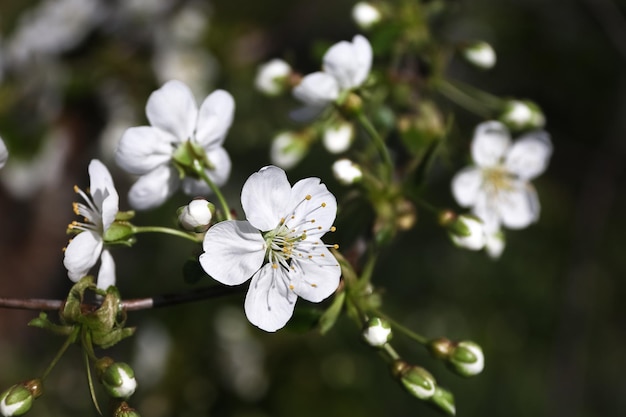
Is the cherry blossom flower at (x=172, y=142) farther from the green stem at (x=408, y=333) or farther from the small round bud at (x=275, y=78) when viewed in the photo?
the green stem at (x=408, y=333)

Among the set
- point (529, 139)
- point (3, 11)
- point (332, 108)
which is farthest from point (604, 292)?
point (3, 11)

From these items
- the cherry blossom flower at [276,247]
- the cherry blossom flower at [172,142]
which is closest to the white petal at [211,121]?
the cherry blossom flower at [172,142]

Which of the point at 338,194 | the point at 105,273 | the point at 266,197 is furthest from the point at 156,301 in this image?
the point at 338,194

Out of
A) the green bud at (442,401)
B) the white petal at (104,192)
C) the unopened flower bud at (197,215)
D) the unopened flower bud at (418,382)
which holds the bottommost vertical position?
the green bud at (442,401)

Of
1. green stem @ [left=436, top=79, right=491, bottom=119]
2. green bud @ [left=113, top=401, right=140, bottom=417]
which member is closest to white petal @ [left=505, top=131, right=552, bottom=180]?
green stem @ [left=436, top=79, right=491, bottom=119]

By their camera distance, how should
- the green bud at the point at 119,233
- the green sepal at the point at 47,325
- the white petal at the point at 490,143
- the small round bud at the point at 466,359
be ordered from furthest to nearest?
the white petal at the point at 490,143
the small round bud at the point at 466,359
the green bud at the point at 119,233
the green sepal at the point at 47,325

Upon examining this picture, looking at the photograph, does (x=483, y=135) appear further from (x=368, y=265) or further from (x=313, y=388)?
(x=313, y=388)

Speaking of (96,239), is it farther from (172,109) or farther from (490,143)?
(490,143)

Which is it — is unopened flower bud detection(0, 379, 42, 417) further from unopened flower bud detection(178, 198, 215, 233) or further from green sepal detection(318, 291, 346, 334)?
green sepal detection(318, 291, 346, 334)
